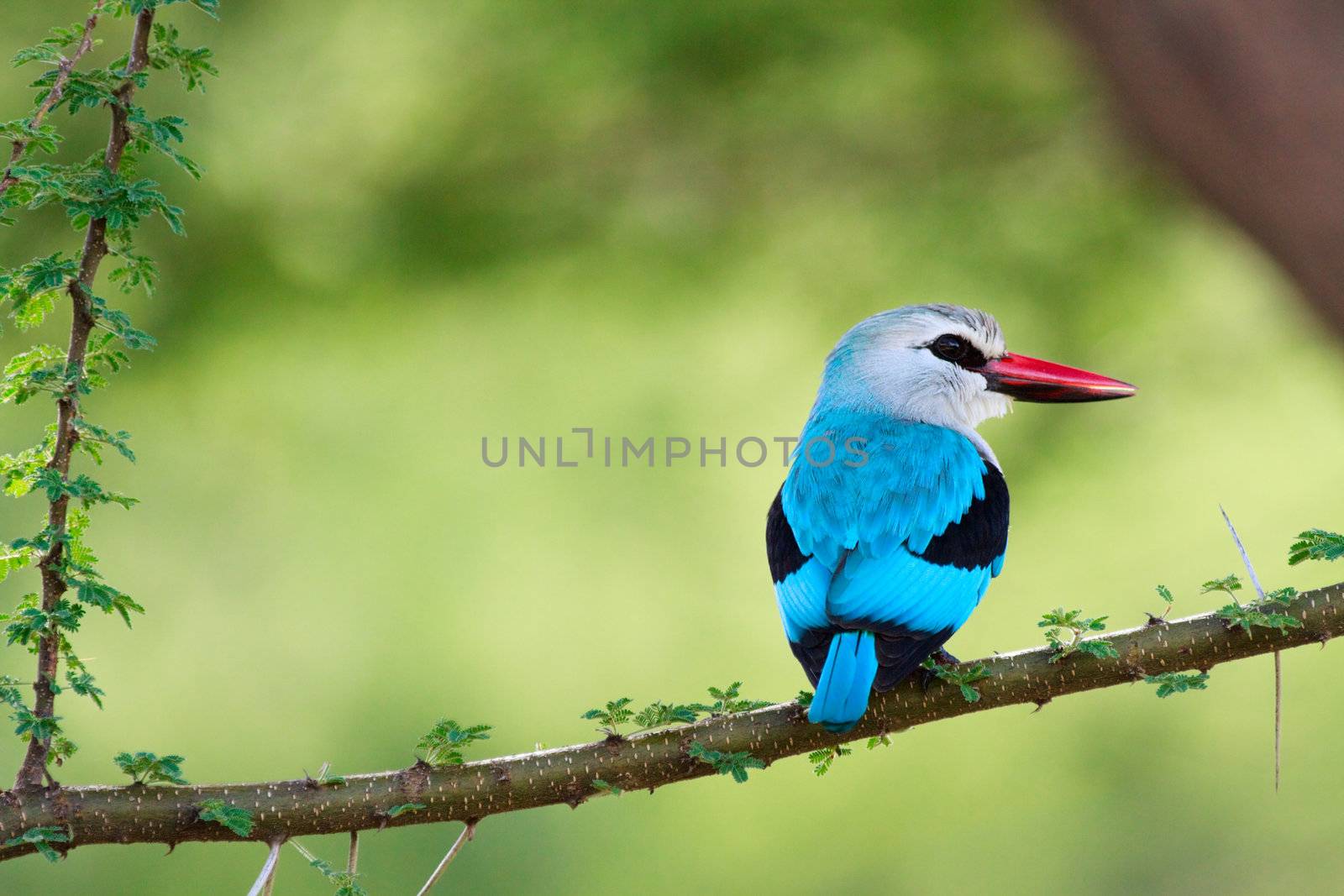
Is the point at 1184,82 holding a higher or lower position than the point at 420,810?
higher

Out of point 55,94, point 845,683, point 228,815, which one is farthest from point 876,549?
point 55,94

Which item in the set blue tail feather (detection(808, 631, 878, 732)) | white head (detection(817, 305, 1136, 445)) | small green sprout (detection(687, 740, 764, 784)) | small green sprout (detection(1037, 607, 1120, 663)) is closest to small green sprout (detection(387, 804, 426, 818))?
small green sprout (detection(687, 740, 764, 784))

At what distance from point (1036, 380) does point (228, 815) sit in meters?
1.73

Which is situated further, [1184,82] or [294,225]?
[294,225]

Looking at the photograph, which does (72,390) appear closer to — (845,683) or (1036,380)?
(845,683)

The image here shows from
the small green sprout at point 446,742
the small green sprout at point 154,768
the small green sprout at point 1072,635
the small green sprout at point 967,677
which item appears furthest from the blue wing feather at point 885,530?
the small green sprout at point 154,768

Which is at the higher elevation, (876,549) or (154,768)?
(876,549)

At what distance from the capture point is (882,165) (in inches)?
166

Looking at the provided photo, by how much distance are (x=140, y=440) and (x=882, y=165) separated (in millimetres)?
2815

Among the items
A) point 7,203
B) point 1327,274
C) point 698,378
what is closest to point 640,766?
point 7,203

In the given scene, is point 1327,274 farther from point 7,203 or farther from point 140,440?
point 140,440

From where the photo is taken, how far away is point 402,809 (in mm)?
1702

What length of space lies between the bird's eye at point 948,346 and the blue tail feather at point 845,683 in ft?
2.64

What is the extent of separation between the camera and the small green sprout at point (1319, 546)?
1.76m
